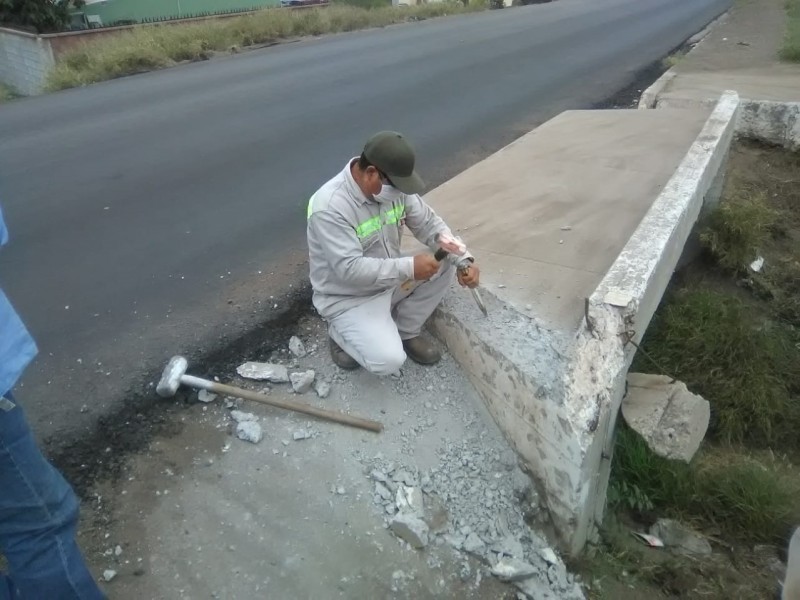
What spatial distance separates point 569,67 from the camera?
10234 mm

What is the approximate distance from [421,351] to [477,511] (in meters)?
0.88

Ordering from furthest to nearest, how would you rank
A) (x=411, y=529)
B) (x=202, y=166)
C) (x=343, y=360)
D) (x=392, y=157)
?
(x=202, y=166), (x=343, y=360), (x=392, y=157), (x=411, y=529)

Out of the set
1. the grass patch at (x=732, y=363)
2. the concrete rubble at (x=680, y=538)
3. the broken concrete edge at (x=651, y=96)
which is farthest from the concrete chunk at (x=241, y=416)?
the broken concrete edge at (x=651, y=96)

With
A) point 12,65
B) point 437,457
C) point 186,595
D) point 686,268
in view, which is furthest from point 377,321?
point 12,65

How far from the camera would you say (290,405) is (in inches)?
123

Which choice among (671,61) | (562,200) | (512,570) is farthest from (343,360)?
(671,61)

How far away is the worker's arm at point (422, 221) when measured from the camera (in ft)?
11.4

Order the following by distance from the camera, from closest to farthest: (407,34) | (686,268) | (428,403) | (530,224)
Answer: (428,403), (530,224), (686,268), (407,34)

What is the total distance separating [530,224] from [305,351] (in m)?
1.72

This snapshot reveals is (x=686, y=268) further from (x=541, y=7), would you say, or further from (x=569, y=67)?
(x=541, y=7)

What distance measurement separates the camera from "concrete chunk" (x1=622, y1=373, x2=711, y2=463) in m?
3.49

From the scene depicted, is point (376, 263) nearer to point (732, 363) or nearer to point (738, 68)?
point (732, 363)

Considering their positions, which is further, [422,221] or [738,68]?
[738,68]

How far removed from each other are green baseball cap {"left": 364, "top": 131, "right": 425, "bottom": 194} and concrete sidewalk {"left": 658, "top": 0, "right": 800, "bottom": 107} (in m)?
4.65
